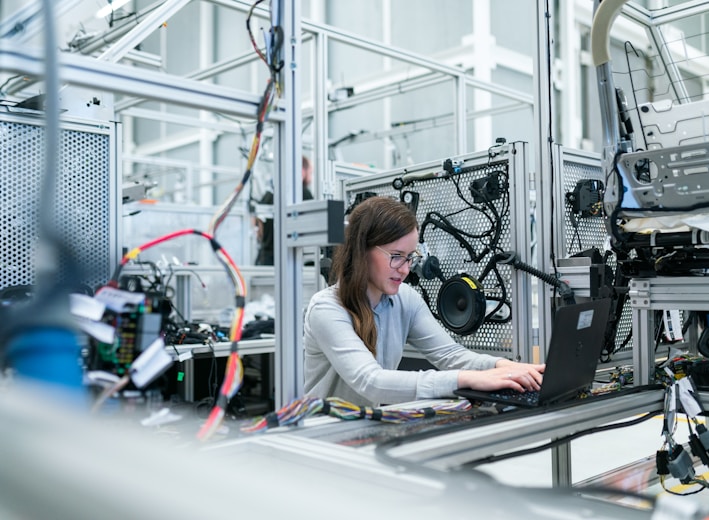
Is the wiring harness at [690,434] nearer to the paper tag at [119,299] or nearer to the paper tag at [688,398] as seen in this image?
the paper tag at [688,398]

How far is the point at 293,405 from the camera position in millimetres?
1019

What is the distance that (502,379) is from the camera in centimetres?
126

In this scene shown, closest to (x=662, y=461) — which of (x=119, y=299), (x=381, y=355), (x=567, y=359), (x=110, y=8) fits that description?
(x=567, y=359)

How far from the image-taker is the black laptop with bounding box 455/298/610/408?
3.74ft

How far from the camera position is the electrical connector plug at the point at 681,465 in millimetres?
1271

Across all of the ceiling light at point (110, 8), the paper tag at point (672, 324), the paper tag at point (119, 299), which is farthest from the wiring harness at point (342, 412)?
the ceiling light at point (110, 8)

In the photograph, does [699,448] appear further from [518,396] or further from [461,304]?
[461,304]

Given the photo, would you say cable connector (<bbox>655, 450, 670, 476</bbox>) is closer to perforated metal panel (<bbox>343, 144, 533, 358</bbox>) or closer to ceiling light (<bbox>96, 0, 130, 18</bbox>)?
perforated metal panel (<bbox>343, 144, 533, 358</bbox>)

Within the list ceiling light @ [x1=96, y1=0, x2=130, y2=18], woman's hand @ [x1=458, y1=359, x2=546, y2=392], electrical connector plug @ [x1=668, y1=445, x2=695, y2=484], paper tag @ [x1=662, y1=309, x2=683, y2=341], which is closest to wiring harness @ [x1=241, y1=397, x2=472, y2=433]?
woman's hand @ [x1=458, y1=359, x2=546, y2=392]

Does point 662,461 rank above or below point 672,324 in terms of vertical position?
below

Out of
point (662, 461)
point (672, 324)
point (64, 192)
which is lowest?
point (662, 461)

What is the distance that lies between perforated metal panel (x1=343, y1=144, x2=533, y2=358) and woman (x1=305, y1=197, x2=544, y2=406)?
0.28 metres

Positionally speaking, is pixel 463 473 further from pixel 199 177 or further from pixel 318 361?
pixel 199 177

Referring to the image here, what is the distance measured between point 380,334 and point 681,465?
2.32 ft
